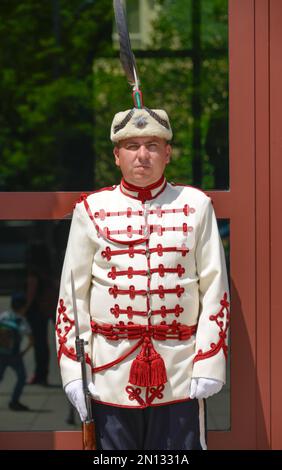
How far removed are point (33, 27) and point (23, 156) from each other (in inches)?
37.9

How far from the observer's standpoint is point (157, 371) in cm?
307

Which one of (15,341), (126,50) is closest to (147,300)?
(126,50)

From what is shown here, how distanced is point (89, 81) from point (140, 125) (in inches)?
142

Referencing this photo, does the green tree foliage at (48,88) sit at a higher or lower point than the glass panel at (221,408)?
higher

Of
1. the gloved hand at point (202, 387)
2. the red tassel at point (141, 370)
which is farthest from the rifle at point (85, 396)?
the gloved hand at point (202, 387)

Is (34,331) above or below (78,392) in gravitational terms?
below

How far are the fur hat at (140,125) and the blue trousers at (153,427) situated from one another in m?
0.93

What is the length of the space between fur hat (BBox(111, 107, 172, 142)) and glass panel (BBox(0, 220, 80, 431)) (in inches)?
57.4

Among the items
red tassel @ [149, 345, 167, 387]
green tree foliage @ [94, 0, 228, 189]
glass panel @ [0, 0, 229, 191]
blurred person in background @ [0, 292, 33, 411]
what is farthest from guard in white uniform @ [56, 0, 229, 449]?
glass panel @ [0, 0, 229, 191]

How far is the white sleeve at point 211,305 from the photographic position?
309 centimetres

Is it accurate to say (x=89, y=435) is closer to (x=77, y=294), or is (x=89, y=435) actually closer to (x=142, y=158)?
(x=77, y=294)

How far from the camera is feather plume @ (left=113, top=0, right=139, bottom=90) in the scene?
10.3 ft

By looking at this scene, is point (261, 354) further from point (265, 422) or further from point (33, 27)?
point (33, 27)

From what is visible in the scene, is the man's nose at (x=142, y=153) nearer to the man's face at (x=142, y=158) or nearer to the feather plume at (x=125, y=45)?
the man's face at (x=142, y=158)
